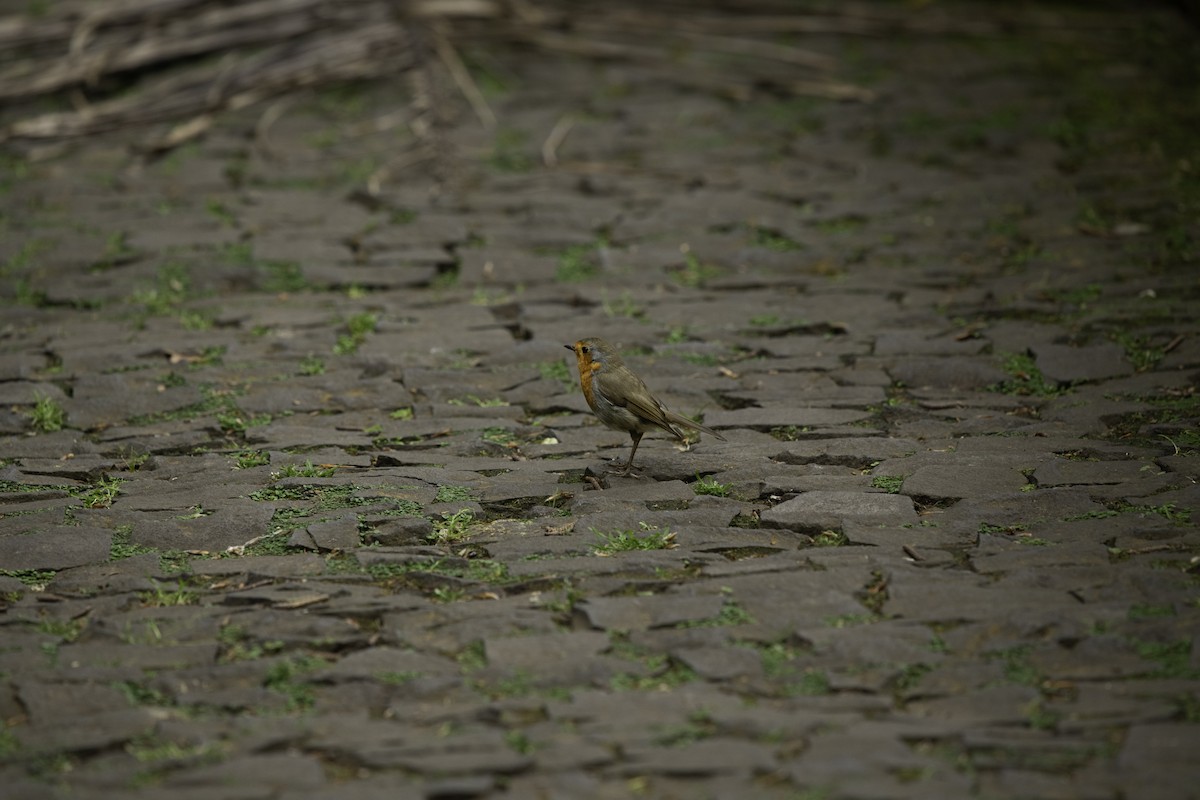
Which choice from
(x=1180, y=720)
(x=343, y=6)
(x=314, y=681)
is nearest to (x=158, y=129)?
(x=343, y=6)

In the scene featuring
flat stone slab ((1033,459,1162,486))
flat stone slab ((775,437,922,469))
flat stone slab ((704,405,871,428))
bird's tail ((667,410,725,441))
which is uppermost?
bird's tail ((667,410,725,441))

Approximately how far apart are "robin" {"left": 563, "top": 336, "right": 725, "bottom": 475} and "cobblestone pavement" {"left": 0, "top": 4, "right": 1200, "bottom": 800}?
20cm

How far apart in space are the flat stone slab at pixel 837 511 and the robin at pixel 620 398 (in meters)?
0.68

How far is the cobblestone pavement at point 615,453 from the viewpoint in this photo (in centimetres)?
393

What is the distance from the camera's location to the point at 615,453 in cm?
625

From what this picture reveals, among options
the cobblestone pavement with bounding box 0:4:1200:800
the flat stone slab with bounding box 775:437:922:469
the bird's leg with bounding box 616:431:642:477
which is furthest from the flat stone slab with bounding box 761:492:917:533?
the bird's leg with bounding box 616:431:642:477

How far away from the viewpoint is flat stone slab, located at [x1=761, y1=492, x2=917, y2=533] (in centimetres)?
532

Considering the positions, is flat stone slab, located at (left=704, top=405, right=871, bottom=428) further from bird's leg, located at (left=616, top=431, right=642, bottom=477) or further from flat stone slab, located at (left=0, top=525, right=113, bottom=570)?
flat stone slab, located at (left=0, top=525, right=113, bottom=570)

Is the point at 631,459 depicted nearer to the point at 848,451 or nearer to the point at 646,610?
the point at 848,451

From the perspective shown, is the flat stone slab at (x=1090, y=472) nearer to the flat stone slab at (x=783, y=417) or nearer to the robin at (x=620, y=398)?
the flat stone slab at (x=783, y=417)

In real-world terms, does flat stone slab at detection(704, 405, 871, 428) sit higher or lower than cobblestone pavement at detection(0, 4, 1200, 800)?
lower

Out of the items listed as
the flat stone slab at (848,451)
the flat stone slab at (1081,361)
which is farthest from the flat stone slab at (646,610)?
the flat stone slab at (1081,361)

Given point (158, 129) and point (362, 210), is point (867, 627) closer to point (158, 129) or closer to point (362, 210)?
point (362, 210)

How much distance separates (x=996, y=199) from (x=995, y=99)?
219 centimetres
